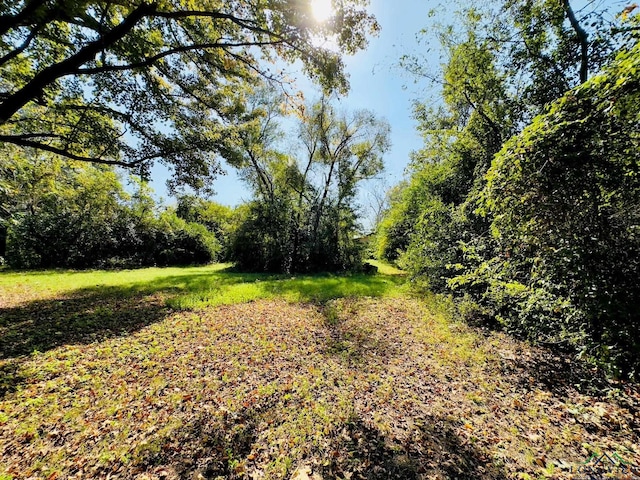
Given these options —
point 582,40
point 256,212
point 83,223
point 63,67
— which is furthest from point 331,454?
point 83,223

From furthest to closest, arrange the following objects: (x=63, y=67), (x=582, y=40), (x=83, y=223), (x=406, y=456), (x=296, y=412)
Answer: (x=83, y=223), (x=582, y=40), (x=63, y=67), (x=296, y=412), (x=406, y=456)

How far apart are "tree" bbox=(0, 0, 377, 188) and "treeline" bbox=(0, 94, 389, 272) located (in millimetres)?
7108

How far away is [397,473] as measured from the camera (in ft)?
7.27

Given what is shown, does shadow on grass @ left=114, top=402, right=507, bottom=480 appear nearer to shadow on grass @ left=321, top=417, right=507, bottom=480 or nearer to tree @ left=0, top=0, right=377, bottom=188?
shadow on grass @ left=321, top=417, right=507, bottom=480

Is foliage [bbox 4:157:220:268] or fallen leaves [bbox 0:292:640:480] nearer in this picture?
fallen leaves [bbox 0:292:640:480]

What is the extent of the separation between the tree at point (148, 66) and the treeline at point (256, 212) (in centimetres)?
711

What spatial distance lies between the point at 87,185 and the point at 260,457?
19.9m

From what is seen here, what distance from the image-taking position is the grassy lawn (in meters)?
2.29

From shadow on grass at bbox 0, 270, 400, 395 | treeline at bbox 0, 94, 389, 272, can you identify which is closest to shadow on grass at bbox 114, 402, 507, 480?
shadow on grass at bbox 0, 270, 400, 395

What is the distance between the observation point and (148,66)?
6555mm

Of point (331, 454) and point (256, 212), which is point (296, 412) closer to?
point (331, 454)

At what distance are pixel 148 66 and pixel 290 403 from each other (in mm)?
8762

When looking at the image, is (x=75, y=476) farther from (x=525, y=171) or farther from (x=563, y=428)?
(x=525, y=171)

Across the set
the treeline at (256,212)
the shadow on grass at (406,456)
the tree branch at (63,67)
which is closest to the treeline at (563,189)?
the shadow on grass at (406,456)
